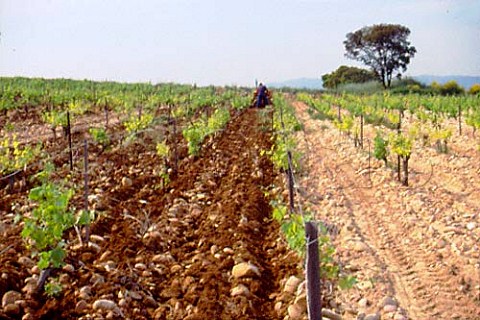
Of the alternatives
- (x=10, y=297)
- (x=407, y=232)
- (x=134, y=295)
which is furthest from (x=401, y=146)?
(x=10, y=297)

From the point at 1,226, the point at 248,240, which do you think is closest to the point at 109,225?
the point at 1,226

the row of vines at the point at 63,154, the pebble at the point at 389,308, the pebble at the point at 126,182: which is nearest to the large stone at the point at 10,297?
the row of vines at the point at 63,154

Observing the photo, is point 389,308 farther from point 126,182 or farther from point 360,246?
point 126,182

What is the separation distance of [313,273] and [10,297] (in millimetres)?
2530

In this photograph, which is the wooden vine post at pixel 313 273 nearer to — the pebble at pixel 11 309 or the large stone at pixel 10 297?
the pebble at pixel 11 309

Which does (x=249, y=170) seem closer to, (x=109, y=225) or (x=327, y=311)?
(x=109, y=225)

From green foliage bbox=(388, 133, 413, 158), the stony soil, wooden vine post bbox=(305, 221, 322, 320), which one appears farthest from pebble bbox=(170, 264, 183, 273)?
green foliage bbox=(388, 133, 413, 158)

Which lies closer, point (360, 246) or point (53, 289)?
point (53, 289)

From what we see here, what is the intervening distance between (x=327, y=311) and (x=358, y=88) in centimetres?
5055

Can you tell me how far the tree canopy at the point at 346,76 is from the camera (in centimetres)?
6135

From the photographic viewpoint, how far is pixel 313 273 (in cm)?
327

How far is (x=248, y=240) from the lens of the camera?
5.71 meters

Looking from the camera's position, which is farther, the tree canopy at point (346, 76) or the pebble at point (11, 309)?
the tree canopy at point (346, 76)

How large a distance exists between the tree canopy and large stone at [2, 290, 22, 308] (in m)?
58.6
